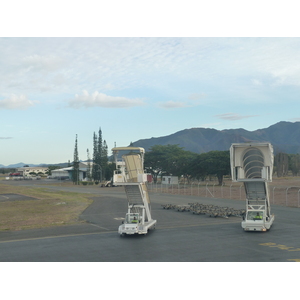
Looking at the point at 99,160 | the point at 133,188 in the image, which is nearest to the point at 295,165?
the point at 99,160

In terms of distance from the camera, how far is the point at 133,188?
27891mm

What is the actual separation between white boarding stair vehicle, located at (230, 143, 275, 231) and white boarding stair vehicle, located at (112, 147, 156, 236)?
7573 mm

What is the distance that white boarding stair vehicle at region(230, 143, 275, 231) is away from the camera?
1085 inches

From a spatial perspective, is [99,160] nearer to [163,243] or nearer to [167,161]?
[167,161]

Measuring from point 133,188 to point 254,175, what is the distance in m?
11.0

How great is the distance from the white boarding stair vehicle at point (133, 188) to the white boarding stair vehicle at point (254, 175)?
757 centimetres

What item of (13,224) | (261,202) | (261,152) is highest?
(261,152)

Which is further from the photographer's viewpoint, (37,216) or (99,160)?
(99,160)

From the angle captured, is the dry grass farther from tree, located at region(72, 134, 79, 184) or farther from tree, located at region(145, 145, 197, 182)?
tree, located at region(72, 134, 79, 184)

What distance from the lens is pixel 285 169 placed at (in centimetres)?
15538

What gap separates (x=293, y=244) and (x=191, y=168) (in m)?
84.7

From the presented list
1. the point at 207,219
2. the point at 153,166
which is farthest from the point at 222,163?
the point at 207,219

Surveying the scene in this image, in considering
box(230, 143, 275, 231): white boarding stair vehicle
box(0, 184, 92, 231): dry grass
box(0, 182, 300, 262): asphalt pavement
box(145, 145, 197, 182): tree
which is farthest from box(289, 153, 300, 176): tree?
box(230, 143, 275, 231): white boarding stair vehicle

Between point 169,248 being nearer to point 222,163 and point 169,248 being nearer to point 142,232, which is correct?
point 142,232
